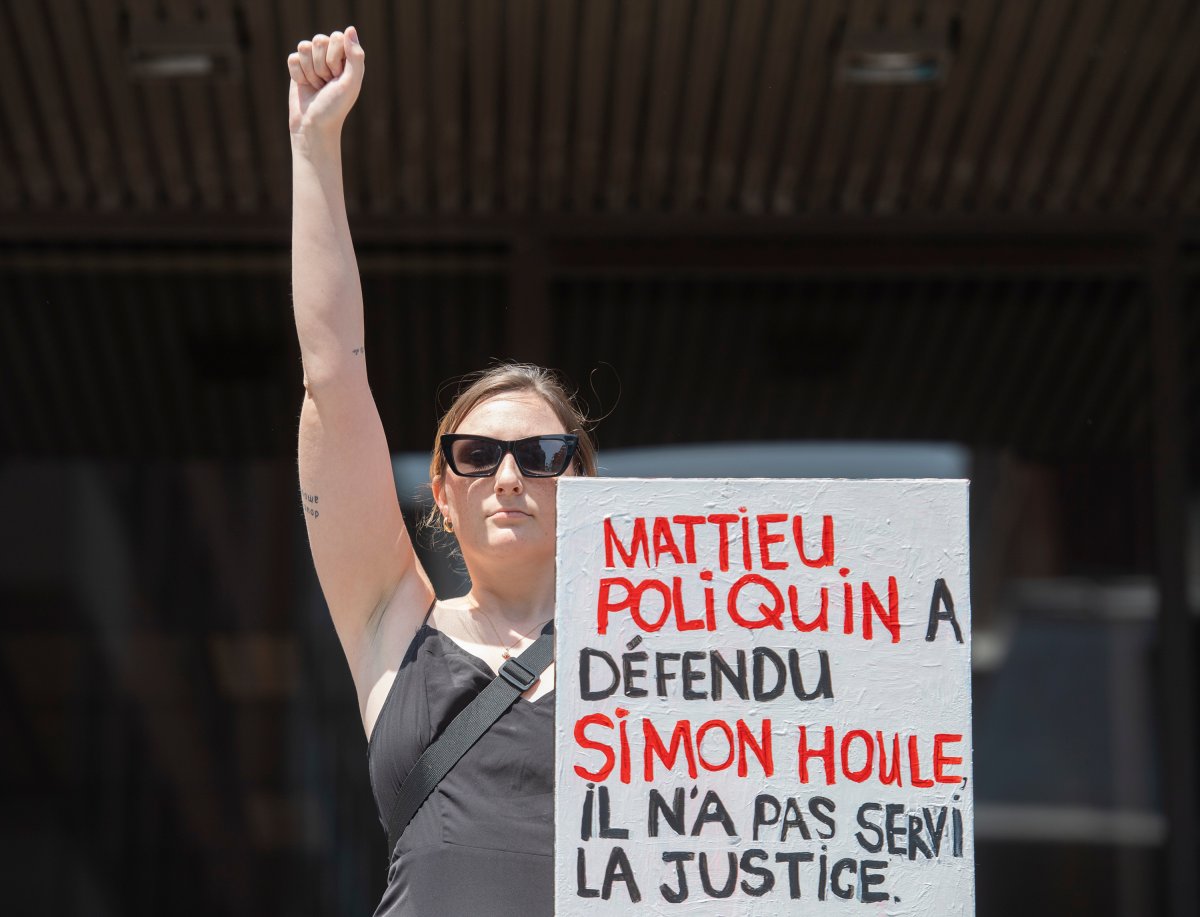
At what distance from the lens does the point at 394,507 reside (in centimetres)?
201

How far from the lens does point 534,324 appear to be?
176 inches

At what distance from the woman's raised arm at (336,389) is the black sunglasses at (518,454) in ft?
0.30

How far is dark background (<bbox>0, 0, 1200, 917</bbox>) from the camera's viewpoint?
14.2 feet

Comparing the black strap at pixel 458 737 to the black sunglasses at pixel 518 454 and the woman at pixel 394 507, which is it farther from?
the black sunglasses at pixel 518 454

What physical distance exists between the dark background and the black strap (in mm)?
2543

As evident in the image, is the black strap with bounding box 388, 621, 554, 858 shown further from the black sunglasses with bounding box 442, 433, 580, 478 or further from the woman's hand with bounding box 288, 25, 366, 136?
the woman's hand with bounding box 288, 25, 366, 136

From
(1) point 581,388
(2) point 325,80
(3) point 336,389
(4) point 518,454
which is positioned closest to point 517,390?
(4) point 518,454

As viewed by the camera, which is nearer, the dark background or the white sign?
the white sign

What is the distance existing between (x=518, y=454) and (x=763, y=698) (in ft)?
1.36

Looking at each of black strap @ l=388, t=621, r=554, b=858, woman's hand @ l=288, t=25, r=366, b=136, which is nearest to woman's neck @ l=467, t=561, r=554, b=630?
black strap @ l=388, t=621, r=554, b=858

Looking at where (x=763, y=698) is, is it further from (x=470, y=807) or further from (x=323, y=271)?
(x=323, y=271)

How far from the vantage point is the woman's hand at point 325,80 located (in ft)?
6.49

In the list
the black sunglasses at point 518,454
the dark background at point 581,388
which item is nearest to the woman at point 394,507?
the black sunglasses at point 518,454
